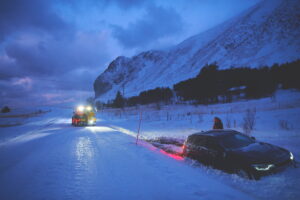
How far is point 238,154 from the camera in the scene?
460cm

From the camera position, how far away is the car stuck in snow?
4184 mm

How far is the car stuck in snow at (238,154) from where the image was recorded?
4.18m

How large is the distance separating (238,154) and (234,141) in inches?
32.9

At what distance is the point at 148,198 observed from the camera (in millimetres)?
3463

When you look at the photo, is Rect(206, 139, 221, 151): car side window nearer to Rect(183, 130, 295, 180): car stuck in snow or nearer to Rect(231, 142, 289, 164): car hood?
Rect(183, 130, 295, 180): car stuck in snow

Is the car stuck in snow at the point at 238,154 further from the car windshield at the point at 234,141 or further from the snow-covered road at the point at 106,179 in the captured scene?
the snow-covered road at the point at 106,179

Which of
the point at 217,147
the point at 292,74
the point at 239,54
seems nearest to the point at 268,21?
the point at 239,54

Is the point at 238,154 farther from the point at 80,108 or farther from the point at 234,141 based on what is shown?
the point at 80,108

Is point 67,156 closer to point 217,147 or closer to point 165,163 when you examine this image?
point 165,163

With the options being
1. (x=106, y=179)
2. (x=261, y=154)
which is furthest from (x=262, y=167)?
(x=106, y=179)

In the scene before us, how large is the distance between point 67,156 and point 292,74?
52.9 meters

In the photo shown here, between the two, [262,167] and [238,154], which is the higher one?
[238,154]

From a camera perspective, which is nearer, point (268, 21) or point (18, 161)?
point (18, 161)

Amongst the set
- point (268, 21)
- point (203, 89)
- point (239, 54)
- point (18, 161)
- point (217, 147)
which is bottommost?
point (18, 161)
